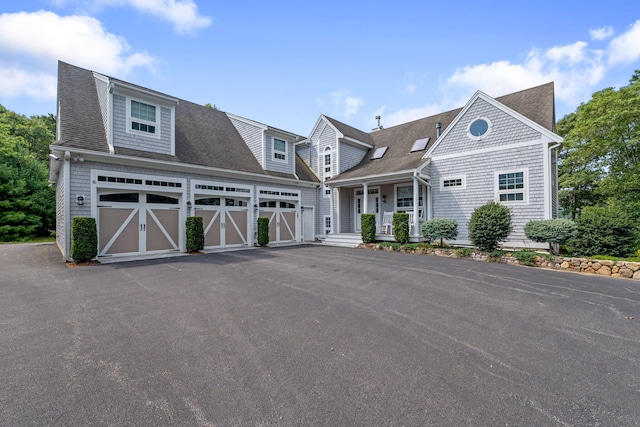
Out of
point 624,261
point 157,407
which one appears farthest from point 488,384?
point 624,261

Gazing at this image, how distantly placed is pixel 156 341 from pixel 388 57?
12210 mm

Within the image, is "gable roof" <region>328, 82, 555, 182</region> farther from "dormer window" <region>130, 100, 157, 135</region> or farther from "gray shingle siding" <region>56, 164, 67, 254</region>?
"gray shingle siding" <region>56, 164, 67, 254</region>

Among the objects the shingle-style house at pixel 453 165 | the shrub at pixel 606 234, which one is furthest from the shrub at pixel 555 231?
the shingle-style house at pixel 453 165

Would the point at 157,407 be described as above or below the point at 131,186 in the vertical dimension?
below

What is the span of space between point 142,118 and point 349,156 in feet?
35.8

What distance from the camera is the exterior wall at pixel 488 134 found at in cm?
1108

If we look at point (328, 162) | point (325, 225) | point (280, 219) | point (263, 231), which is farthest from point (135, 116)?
A: point (325, 225)

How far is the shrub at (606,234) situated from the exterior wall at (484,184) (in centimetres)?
185

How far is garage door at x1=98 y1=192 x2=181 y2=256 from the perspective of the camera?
9508 mm

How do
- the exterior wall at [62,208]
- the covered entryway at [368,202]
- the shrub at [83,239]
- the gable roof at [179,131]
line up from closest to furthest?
the shrub at [83,239]
the exterior wall at [62,208]
the gable roof at [179,131]
the covered entryway at [368,202]

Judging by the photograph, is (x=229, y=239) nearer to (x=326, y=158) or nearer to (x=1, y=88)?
(x=326, y=158)

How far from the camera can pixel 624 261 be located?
7.36 m

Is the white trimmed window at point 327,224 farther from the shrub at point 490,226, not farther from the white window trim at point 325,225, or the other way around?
the shrub at point 490,226

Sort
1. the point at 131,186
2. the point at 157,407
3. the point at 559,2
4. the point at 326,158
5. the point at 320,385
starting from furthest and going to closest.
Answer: the point at 326,158, the point at 131,186, the point at 559,2, the point at 320,385, the point at 157,407
